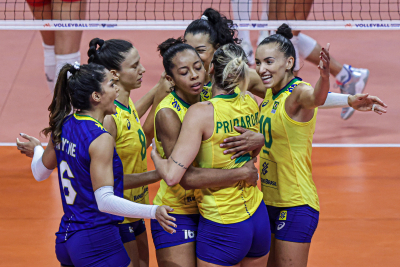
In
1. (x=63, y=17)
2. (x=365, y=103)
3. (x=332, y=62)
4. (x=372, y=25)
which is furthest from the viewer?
(x=332, y=62)

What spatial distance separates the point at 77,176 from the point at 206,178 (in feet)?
2.39

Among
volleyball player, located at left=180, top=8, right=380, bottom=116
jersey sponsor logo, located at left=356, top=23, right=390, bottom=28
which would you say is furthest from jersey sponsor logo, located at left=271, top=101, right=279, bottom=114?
jersey sponsor logo, located at left=356, top=23, right=390, bottom=28

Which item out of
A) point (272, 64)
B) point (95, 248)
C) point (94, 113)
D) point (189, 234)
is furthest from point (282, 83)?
point (95, 248)

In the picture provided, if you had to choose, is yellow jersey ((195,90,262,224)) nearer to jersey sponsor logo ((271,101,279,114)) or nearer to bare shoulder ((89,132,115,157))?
jersey sponsor logo ((271,101,279,114))

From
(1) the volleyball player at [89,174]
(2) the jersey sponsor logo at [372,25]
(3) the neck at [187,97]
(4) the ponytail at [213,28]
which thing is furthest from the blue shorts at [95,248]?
(2) the jersey sponsor logo at [372,25]

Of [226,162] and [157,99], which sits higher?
[157,99]

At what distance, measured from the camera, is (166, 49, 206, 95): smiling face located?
3289 millimetres

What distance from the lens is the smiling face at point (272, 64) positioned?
361 cm

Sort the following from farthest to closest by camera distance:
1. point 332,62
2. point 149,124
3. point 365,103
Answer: point 332,62
point 149,124
point 365,103

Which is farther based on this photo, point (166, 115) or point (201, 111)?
point (166, 115)

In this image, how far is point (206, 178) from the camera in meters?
3.12

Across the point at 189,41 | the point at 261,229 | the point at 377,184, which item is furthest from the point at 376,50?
the point at 261,229

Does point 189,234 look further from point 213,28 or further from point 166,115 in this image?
point 213,28

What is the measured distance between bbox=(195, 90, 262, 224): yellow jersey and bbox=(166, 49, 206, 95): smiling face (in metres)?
0.19
